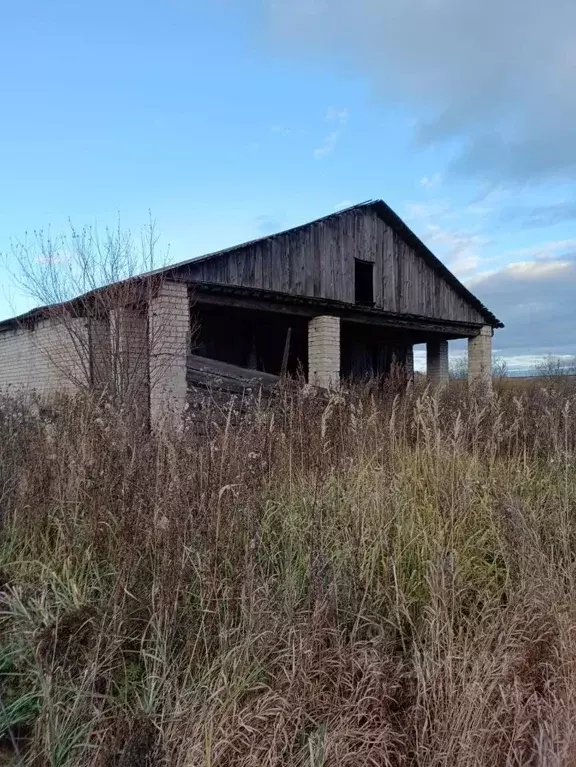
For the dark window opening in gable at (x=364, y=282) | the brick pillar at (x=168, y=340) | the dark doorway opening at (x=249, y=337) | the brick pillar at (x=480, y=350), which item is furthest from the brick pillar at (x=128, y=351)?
the brick pillar at (x=480, y=350)

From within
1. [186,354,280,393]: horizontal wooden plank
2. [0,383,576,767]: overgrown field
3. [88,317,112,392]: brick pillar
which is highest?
[88,317,112,392]: brick pillar

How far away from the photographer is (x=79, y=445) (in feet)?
10.3

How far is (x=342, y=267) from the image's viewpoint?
1273cm

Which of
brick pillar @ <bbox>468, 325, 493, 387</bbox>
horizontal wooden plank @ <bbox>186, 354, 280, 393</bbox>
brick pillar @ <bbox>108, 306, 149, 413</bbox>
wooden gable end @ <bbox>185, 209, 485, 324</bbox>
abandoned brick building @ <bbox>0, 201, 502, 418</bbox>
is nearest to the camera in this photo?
brick pillar @ <bbox>108, 306, 149, 413</bbox>

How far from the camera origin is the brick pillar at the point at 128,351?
26.6 ft

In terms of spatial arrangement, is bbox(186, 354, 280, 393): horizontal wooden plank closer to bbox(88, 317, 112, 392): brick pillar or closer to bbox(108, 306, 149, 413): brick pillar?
bbox(108, 306, 149, 413): brick pillar

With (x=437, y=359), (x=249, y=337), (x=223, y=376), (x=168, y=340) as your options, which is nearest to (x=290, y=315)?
(x=249, y=337)

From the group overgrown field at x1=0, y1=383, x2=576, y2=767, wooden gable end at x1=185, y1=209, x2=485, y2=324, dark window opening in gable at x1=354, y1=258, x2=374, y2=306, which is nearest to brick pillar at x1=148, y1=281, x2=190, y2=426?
wooden gable end at x1=185, y1=209, x2=485, y2=324

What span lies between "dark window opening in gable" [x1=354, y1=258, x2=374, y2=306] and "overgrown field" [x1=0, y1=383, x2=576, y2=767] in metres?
10.8

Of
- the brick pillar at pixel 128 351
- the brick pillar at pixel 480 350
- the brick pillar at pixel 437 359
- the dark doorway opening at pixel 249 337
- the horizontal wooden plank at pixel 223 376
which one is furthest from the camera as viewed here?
the brick pillar at pixel 437 359

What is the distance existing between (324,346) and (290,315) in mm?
1447

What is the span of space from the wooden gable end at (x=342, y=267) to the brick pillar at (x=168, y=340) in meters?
0.60

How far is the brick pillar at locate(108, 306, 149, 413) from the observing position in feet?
26.6

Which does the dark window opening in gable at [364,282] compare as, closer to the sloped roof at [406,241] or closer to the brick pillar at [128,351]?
the sloped roof at [406,241]
